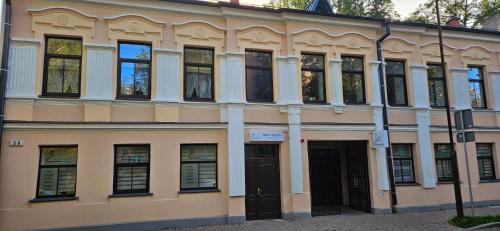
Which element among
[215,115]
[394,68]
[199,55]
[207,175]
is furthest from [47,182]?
[394,68]

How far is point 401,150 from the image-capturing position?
13281 millimetres

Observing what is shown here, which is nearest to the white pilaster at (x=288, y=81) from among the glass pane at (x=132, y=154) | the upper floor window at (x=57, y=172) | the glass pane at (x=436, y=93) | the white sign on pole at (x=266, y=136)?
the white sign on pole at (x=266, y=136)

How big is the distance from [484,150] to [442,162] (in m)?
2.29

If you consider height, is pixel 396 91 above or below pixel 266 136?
above

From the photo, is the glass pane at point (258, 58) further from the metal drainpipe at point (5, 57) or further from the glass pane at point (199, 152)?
the metal drainpipe at point (5, 57)

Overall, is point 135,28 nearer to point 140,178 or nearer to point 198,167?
point 140,178

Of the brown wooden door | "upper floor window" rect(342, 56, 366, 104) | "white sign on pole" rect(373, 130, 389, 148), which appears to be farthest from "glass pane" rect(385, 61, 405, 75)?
the brown wooden door

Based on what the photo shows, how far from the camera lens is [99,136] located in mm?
10281

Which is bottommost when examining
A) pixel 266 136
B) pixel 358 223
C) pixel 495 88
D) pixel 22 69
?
pixel 358 223

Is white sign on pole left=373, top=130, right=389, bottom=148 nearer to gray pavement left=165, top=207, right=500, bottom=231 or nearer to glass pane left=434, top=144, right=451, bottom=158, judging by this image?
gray pavement left=165, top=207, right=500, bottom=231

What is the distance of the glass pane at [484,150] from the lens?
14.2 meters

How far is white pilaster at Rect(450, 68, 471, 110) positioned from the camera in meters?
14.1

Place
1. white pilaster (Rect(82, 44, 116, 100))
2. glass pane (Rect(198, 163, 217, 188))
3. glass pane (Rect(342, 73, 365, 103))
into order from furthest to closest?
glass pane (Rect(342, 73, 365, 103)) → glass pane (Rect(198, 163, 217, 188)) → white pilaster (Rect(82, 44, 116, 100))

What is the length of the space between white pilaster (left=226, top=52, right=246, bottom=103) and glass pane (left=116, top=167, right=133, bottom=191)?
152 inches
